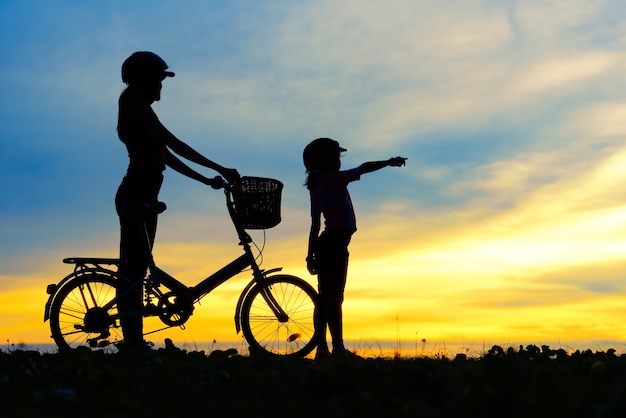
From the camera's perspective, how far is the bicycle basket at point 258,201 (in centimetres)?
982

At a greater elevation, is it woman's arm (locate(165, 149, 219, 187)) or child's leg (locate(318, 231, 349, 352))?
woman's arm (locate(165, 149, 219, 187))

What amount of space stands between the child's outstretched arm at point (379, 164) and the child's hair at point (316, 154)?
0.46 m

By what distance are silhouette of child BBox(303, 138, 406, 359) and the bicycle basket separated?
0.49 metres

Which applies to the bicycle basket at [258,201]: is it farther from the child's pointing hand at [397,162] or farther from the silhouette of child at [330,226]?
the child's pointing hand at [397,162]

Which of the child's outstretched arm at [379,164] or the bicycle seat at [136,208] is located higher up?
the child's outstretched arm at [379,164]

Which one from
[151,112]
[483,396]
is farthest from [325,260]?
[483,396]

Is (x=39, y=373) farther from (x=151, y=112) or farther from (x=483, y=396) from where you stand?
(x=483, y=396)

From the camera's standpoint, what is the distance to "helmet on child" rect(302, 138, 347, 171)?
33.1 ft

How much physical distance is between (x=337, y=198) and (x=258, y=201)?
98 cm

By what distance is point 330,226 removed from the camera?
390 inches

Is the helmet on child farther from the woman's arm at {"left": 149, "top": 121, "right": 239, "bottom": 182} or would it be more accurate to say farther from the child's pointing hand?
the woman's arm at {"left": 149, "top": 121, "right": 239, "bottom": 182}

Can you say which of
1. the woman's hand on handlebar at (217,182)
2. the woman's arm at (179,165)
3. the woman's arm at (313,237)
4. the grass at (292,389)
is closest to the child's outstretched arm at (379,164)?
the woman's arm at (313,237)

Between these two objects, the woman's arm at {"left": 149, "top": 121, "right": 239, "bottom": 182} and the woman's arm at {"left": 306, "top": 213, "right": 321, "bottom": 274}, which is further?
the woman's arm at {"left": 306, "top": 213, "right": 321, "bottom": 274}

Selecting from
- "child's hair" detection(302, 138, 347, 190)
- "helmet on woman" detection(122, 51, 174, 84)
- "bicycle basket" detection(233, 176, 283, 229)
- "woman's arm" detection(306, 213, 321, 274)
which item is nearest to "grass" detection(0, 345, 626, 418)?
"woman's arm" detection(306, 213, 321, 274)
